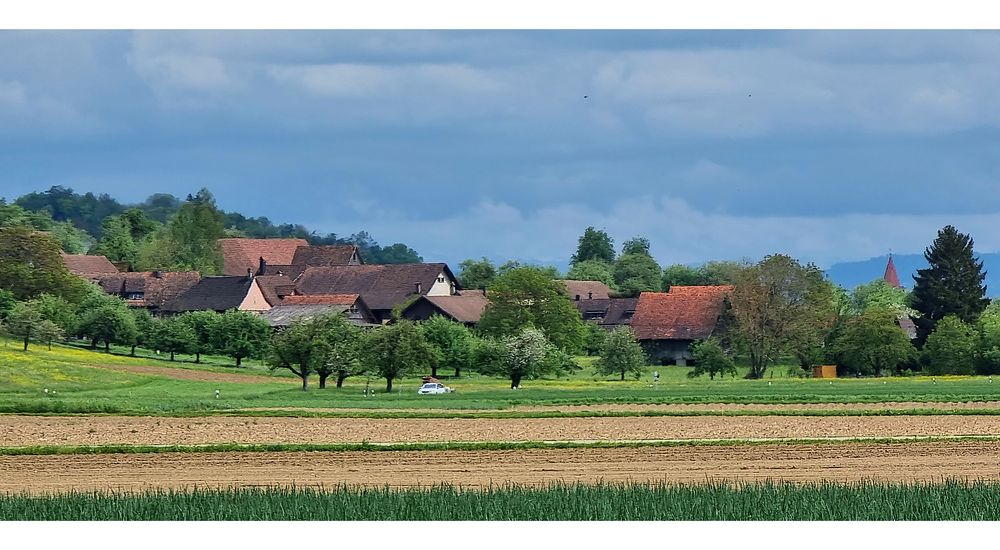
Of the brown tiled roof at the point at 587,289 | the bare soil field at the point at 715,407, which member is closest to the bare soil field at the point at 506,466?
the bare soil field at the point at 715,407

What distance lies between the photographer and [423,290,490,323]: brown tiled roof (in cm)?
11144

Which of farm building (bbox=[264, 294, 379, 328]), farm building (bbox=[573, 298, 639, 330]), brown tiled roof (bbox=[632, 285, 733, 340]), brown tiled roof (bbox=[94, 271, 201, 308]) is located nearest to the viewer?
brown tiled roof (bbox=[632, 285, 733, 340])

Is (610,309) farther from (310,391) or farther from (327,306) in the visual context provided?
(310,391)

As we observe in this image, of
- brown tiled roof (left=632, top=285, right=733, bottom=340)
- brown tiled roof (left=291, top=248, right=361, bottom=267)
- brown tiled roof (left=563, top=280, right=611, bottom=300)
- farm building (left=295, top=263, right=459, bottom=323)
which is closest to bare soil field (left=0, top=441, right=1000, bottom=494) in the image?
brown tiled roof (left=632, top=285, right=733, bottom=340)

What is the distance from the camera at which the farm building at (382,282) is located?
130 meters

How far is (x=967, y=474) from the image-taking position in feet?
84.2

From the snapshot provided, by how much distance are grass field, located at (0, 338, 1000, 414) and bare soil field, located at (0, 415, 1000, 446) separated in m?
5.16

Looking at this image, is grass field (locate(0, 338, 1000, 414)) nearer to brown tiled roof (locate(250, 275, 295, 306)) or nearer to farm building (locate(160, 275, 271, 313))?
farm building (locate(160, 275, 271, 313))

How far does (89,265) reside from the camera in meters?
147

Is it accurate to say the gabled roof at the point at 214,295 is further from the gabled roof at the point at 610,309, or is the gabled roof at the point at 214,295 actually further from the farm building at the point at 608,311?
the gabled roof at the point at 610,309

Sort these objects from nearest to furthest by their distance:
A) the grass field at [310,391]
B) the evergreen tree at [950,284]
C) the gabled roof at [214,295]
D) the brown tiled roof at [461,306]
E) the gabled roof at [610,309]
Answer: the grass field at [310,391], the evergreen tree at [950,284], the brown tiled roof at [461,306], the gabled roof at [214,295], the gabled roof at [610,309]

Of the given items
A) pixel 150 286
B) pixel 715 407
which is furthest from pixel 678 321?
pixel 715 407

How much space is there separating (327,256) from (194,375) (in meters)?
82.8

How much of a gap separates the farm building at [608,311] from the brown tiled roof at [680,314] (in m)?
Result: 18.2
